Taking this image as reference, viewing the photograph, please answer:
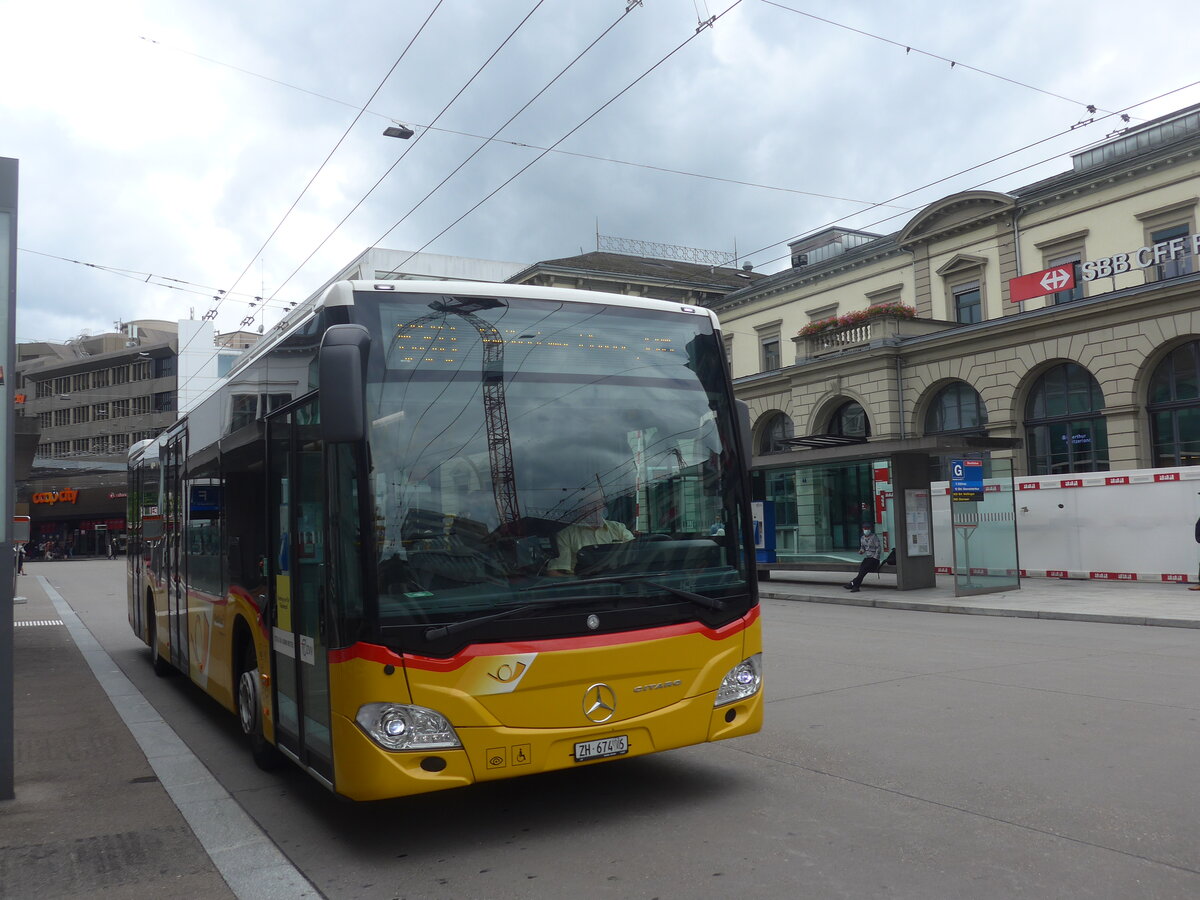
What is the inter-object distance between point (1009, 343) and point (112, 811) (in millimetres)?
29855

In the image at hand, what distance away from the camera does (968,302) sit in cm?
3541

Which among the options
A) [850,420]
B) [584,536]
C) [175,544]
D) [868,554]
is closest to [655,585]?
[584,536]

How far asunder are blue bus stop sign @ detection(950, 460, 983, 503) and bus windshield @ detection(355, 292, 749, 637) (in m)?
15.2

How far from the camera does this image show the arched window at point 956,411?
33469 mm

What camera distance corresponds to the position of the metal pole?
633 cm

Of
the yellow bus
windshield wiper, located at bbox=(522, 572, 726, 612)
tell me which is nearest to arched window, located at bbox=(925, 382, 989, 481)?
the yellow bus

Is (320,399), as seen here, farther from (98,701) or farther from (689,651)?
(98,701)

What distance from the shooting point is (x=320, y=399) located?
16.7 feet

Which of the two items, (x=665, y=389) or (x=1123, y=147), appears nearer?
(x=665, y=389)

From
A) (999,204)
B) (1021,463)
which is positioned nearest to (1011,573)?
(1021,463)

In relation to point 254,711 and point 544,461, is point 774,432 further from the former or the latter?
point 544,461

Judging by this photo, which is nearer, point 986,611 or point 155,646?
point 155,646

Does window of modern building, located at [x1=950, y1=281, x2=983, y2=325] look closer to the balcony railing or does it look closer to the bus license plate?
the balcony railing

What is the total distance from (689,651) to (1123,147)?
106 feet
